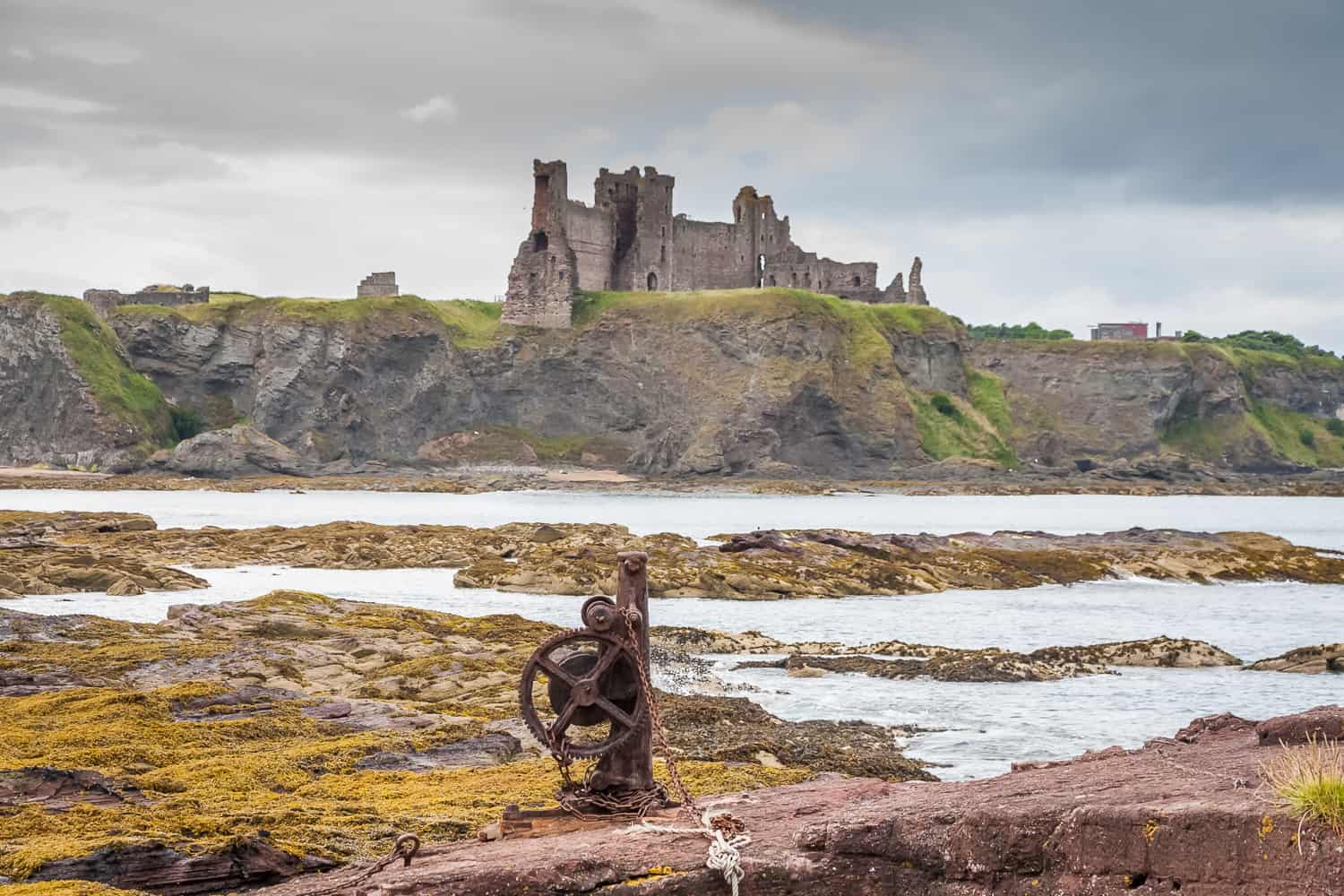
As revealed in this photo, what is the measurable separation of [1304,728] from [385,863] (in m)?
5.99

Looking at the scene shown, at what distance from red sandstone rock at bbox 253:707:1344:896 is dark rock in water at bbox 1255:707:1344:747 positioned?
4 centimetres

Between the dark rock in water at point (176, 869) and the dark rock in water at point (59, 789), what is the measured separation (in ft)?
6.35

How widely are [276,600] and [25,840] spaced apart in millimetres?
18241

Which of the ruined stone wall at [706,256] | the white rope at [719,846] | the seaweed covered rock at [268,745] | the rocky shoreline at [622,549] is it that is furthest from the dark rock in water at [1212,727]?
the ruined stone wall at [706,256]

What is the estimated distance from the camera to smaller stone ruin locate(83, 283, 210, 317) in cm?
13539

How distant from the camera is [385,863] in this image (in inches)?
356

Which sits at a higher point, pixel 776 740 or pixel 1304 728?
pixel 1304 728

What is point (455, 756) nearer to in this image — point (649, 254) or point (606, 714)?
point (606, 714)

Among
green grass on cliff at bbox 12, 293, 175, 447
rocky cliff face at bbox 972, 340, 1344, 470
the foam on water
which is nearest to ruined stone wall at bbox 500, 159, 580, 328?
green grass on cliff at bbox 12, 293, 175, 447

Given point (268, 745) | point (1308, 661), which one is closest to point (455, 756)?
point (268, 745)

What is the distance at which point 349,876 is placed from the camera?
9500 millimetres

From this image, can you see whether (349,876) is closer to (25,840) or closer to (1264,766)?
(25,840)

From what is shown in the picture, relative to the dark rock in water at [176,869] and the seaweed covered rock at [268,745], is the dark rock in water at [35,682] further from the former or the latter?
the dark rock in water at [176,869]

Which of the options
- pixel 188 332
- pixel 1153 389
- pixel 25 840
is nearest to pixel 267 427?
pixel 188 332
